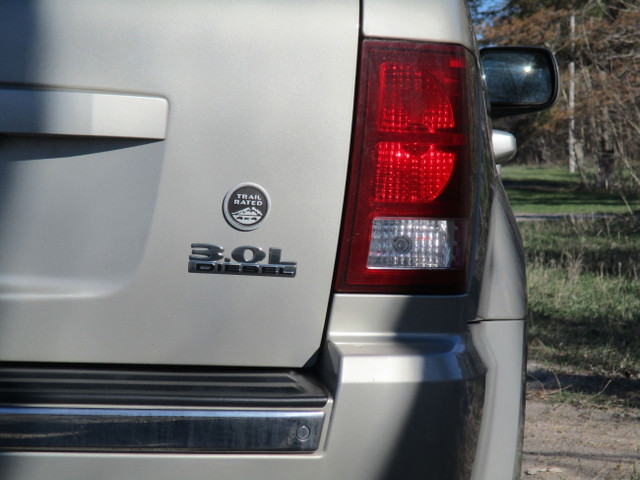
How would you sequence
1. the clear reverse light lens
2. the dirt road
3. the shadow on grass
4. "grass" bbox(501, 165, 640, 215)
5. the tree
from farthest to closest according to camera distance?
"grass" bbox(501, 165, 640, 215) < the tree < the shadow on grass < the dirt road < the clear reverse light lens

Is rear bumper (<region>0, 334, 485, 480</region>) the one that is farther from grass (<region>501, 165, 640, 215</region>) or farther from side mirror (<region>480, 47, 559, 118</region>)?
grass (<region>501, 165, 640, 215</region>)

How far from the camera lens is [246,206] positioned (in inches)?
65.5

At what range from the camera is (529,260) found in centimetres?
904

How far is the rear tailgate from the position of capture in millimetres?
1614

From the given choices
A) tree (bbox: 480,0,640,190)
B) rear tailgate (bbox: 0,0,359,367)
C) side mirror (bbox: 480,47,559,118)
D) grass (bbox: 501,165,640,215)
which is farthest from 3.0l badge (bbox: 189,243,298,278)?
grass (bbox: 501,165,640,215)

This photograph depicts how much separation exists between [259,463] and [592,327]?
4500 mm

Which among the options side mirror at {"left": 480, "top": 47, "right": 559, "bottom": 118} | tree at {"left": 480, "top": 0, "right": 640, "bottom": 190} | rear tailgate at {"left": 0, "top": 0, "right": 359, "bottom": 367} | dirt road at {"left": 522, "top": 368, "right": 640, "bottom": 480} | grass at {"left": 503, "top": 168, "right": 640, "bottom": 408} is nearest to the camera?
rear tailgate at {"left": 0, "top": 0, "right": 359, "bottom": 367}

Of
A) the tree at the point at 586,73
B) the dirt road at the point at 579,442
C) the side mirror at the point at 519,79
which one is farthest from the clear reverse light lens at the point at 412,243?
the tree at the point at 586,73

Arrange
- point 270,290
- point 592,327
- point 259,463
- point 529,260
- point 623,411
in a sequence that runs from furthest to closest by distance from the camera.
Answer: point 529,260 < point 592,327 < point 623,411 < point 270,290 < point 259,463

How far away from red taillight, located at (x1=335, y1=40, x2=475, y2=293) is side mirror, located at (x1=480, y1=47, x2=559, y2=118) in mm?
1114

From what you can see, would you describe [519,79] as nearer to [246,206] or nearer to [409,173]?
[409,173]

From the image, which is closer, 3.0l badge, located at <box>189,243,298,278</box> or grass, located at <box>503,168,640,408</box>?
3.0l badge, located at <box>189,243,298,278</box>

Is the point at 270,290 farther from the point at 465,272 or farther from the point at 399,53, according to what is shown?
the point at 399,53

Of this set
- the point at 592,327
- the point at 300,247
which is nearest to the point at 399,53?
the point at 300,247
